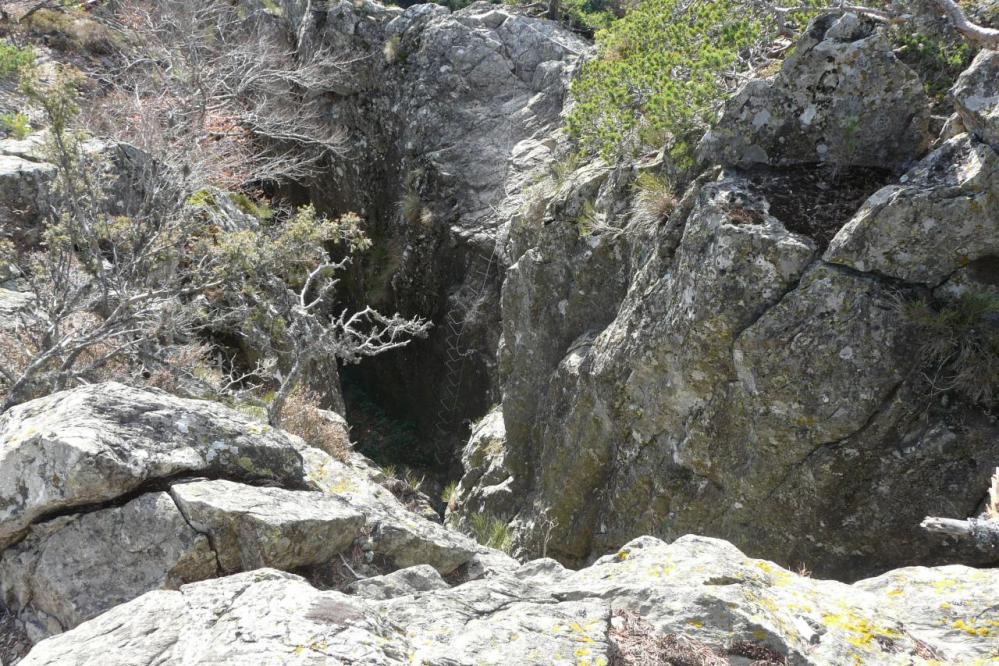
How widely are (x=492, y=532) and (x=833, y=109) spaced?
21.3ft

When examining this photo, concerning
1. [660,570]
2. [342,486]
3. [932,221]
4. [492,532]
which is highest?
[932,221]

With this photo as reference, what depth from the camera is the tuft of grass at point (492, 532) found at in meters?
9.01

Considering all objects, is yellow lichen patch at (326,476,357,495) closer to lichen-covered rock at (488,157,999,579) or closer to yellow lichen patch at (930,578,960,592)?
lichen-covered rock at (488,157,999,579)

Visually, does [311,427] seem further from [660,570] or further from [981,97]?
[981,97]

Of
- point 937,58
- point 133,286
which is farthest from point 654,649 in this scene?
point 133,286

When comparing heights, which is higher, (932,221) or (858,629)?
(932,221)

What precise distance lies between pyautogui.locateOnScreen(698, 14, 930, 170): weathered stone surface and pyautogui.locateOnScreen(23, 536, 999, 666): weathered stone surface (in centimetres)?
410

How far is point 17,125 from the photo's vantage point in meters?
9.82

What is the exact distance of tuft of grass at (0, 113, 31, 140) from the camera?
985 centimetres

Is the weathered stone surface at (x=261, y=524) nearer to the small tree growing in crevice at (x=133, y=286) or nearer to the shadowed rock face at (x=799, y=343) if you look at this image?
the small tree growing in crevice at (x=133, y=286)

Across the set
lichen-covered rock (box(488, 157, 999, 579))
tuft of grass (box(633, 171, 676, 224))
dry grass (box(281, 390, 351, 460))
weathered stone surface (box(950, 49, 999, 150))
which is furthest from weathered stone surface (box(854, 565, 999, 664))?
dry grass (box(281, 390, 351, 460))

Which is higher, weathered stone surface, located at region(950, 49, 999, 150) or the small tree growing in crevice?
weathered stone surface, located at region(950, 49, 999, 150)

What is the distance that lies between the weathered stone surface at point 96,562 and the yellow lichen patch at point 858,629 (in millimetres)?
3417

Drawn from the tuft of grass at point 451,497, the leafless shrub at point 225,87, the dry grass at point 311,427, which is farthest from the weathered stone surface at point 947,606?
the leafless shrub at point 225,87
